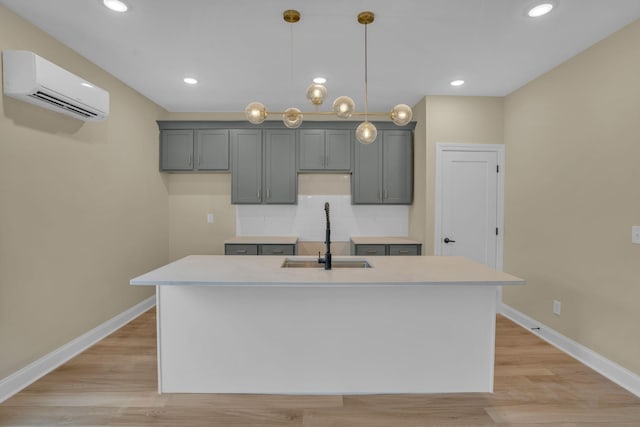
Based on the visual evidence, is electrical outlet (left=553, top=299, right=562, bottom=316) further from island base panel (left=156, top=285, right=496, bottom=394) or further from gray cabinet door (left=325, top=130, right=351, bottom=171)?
gray cabinet door (left=325, top=130, right=351, bottom=171)

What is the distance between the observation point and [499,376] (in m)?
2.57

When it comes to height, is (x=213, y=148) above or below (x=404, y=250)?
above

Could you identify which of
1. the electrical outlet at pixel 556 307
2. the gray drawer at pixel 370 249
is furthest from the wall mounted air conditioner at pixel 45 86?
the electrical outlet at pixel 556 307

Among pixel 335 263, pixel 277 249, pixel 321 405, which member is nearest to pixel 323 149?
pixel 277 249

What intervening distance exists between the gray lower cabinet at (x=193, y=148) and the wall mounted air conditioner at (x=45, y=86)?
5.07 ft

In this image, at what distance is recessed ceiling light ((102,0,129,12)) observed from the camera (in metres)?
2.17

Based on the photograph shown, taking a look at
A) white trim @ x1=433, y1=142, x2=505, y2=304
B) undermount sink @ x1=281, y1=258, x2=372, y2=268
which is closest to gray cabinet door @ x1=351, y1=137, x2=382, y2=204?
white trim @ x1=433, y1=142, x2=505, y2=304

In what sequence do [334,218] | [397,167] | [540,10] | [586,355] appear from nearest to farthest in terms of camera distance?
1. [540,10]
2. [586,355]
3. [397,167]
4. [334,218]

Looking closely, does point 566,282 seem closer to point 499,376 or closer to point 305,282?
point 499,376

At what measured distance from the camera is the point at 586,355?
2789 mm

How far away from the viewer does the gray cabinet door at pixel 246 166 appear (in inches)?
174

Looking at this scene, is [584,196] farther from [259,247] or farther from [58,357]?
[58,357]

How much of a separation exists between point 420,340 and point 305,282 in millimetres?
951

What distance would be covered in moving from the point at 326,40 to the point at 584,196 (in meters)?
2.55
